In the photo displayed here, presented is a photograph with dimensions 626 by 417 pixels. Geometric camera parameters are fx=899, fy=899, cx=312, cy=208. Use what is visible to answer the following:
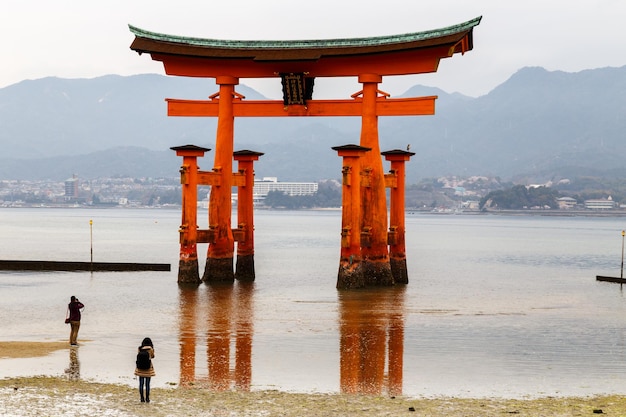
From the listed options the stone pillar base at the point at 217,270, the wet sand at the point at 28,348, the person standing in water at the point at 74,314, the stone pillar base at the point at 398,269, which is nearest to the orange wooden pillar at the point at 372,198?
the stone pillar base at the point at 398,269

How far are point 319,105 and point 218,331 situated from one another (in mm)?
14204

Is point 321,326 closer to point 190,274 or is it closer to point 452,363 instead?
point 452,363

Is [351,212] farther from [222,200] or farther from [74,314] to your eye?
[74,314]

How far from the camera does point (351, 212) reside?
35.6 metres

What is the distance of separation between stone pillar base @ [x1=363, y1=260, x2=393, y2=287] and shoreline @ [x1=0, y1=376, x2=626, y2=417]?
1998cm

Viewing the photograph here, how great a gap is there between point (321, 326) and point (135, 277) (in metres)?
20.8

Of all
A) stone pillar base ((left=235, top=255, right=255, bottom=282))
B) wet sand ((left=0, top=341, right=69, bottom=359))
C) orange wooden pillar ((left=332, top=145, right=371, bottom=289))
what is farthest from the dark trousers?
stone pillar base ((left=235, top=255, right=255, bottom=282))

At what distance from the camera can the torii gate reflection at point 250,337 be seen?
19.6 m

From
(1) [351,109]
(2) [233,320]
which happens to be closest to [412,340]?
(2) [233,320]

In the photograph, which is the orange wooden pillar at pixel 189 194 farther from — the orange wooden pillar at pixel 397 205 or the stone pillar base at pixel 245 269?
the orange wooden pillar at pixel 397 205

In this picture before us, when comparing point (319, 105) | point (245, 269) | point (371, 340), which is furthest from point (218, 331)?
point (245, 269)

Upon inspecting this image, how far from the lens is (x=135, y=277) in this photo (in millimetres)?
47219

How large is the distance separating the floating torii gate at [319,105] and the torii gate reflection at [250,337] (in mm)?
1614

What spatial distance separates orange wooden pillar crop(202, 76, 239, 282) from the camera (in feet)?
125
